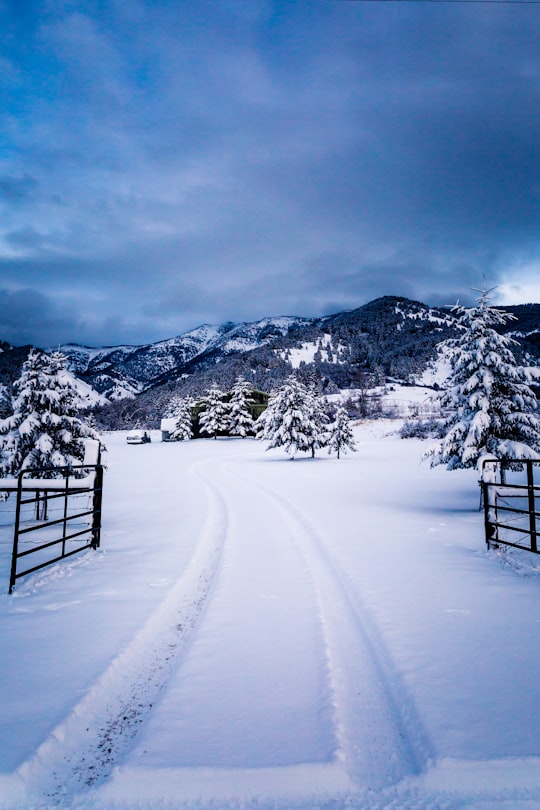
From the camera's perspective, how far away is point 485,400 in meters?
13.2

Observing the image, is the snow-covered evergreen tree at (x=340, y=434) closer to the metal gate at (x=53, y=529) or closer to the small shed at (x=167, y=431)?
the metal gate at (x=53, y=529)

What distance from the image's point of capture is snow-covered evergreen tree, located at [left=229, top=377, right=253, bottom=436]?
67.4 meters

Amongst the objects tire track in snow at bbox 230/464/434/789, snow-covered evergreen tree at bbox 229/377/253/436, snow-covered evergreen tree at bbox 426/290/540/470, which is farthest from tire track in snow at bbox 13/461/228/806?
snow-covered evergreen tree at bbox 229/377/253/436

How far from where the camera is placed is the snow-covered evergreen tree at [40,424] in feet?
48.2

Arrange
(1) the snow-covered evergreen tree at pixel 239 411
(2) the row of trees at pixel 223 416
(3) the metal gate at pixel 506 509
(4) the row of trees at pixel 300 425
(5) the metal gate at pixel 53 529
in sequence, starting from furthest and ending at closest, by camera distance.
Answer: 1. (1) the snow-covered evergreen tree at pixel 239 411
2. (2) the row of trees at pixel 223 416
3. (4) the row of trees at pixel 300 425
4. (3) the metal gate at pixel 506 509
5. (5) the metal gate at pixel 53 529

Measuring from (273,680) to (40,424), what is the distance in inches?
543

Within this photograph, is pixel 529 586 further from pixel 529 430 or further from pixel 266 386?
pixel 266 386

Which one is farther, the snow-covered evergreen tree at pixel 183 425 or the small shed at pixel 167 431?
the small shed at pixel 167 431

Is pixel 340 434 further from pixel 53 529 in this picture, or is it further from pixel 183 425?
pixel 183 425

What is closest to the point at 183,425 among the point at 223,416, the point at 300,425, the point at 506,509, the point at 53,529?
the point at 223,416

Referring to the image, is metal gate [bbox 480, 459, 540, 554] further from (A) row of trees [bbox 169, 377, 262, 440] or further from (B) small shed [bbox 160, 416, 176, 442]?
(B) small shed [bbox 160, 416, 176, 442]

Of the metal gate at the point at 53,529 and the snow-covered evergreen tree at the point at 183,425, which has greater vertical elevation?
the snow-covered evergreen tree at the point at 183,425

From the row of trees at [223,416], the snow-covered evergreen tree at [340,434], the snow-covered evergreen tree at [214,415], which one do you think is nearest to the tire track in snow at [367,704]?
the snow-covered evergreen tree at [340,434]

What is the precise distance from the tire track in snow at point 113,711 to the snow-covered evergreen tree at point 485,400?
10.5m
